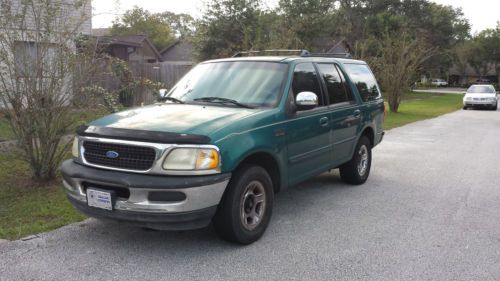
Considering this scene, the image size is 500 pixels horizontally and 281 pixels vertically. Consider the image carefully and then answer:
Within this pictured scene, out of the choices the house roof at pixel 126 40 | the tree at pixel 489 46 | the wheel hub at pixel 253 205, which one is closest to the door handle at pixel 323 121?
the wheel hub at pixel 253 205

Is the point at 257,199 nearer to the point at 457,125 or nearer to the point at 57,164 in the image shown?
the point at 57,164

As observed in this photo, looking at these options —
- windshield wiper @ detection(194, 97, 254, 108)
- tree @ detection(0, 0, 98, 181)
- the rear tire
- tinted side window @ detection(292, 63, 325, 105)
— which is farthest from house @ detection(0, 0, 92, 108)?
the rear tire

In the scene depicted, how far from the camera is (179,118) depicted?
14.6ft

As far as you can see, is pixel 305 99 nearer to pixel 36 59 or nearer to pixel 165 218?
pixel 165 218

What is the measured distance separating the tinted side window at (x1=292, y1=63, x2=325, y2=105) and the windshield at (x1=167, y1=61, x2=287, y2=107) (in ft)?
0.59

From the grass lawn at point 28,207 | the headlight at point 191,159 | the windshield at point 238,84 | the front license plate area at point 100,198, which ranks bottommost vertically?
the grass lawn at point 28,207

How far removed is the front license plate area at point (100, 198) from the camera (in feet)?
13.3

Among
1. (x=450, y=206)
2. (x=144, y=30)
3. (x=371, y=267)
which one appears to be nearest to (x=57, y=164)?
(x=371, y=267)

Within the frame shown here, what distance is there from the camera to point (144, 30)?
6781cm

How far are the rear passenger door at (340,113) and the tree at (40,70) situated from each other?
3190mm

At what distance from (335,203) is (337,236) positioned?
1286 mm

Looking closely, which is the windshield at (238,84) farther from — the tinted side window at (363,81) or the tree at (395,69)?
the tree at (395,69)

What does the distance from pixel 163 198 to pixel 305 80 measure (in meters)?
2.47

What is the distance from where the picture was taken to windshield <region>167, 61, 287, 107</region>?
16.8 feet
